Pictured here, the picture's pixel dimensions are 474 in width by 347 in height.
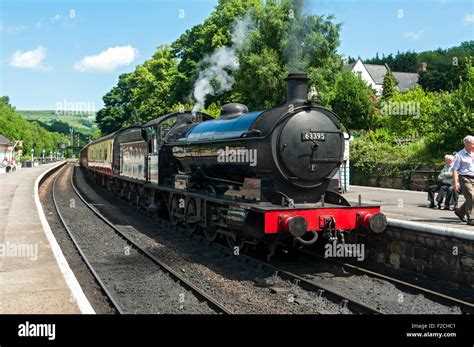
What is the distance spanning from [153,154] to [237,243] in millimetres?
5565

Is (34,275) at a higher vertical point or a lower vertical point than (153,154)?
lower

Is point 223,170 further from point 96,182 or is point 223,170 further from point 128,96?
point 128,96

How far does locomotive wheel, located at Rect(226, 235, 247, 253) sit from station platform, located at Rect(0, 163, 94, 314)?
11.0ft

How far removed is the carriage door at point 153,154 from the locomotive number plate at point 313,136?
6.64 metres

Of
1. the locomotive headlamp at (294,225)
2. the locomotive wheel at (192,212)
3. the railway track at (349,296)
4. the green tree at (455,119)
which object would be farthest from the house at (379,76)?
the locomotive headlamp at (294,225)

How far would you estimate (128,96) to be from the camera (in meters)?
73.9

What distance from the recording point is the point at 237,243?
33.5 feet

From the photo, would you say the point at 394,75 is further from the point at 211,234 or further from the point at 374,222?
the point at 374,222

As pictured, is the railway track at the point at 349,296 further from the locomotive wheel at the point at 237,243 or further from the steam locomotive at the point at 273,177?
the steam locomotive at the point at 273,177

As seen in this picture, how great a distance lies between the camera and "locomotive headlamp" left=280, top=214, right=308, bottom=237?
8070mm

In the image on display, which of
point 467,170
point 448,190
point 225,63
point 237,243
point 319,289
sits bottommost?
point 319,289

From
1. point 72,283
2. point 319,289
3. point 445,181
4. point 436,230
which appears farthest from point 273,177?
point 445,181

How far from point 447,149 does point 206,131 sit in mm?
13399
